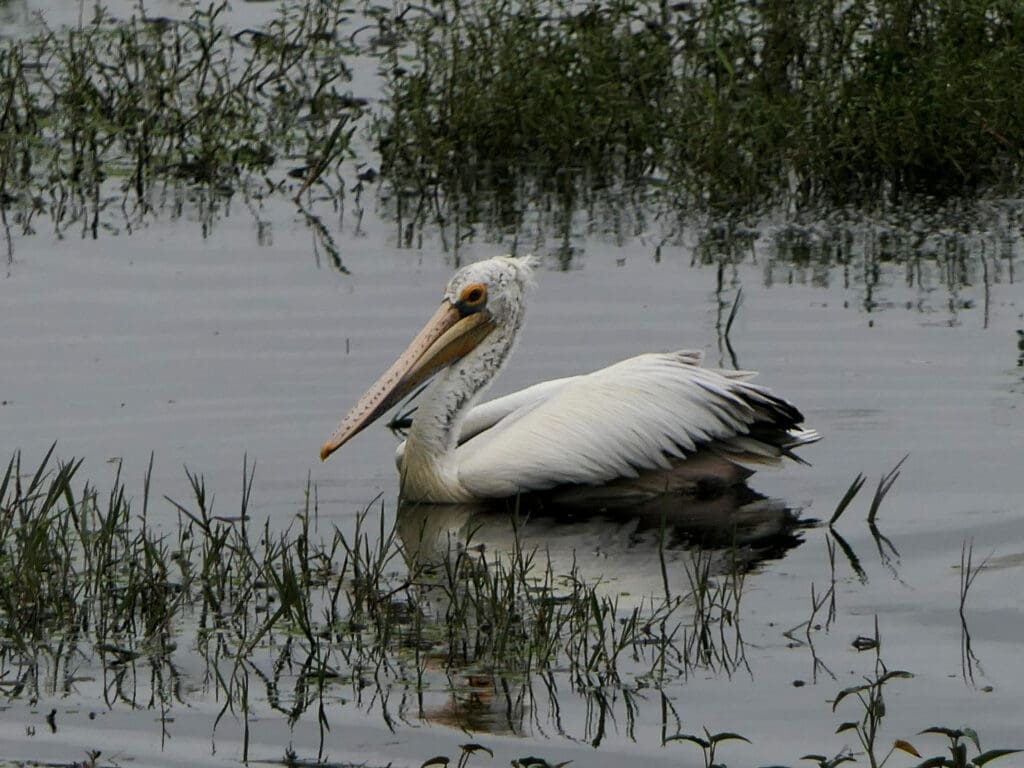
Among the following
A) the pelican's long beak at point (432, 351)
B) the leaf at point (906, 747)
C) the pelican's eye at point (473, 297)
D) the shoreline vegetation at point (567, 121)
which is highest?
the shoreline vegetation at point (567, 121)

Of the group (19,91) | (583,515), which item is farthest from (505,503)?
(19,91)

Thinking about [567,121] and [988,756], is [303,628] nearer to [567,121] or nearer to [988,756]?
[988,756]

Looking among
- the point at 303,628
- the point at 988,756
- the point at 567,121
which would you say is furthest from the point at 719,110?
the point at 988,756

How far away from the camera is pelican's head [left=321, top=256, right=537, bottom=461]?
754cm

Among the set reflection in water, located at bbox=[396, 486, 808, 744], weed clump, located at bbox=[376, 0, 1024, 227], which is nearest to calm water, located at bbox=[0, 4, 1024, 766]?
reflection in water, located at bbox=[396, 486, 808, 744]

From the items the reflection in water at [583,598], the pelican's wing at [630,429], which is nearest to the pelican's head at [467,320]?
the pelican's wing at [630,429]

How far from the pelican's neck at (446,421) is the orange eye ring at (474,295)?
4.8 inches

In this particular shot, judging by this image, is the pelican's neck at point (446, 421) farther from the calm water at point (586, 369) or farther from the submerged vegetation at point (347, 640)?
the submerged vegetation at point (347, 640)

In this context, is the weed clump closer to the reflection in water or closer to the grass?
the reflection in water

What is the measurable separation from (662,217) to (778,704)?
200 inches

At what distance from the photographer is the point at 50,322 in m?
8.59

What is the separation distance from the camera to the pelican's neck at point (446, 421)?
716 cm

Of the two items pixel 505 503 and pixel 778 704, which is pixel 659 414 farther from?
pixel 778 704

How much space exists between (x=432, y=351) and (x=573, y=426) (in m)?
0.67
